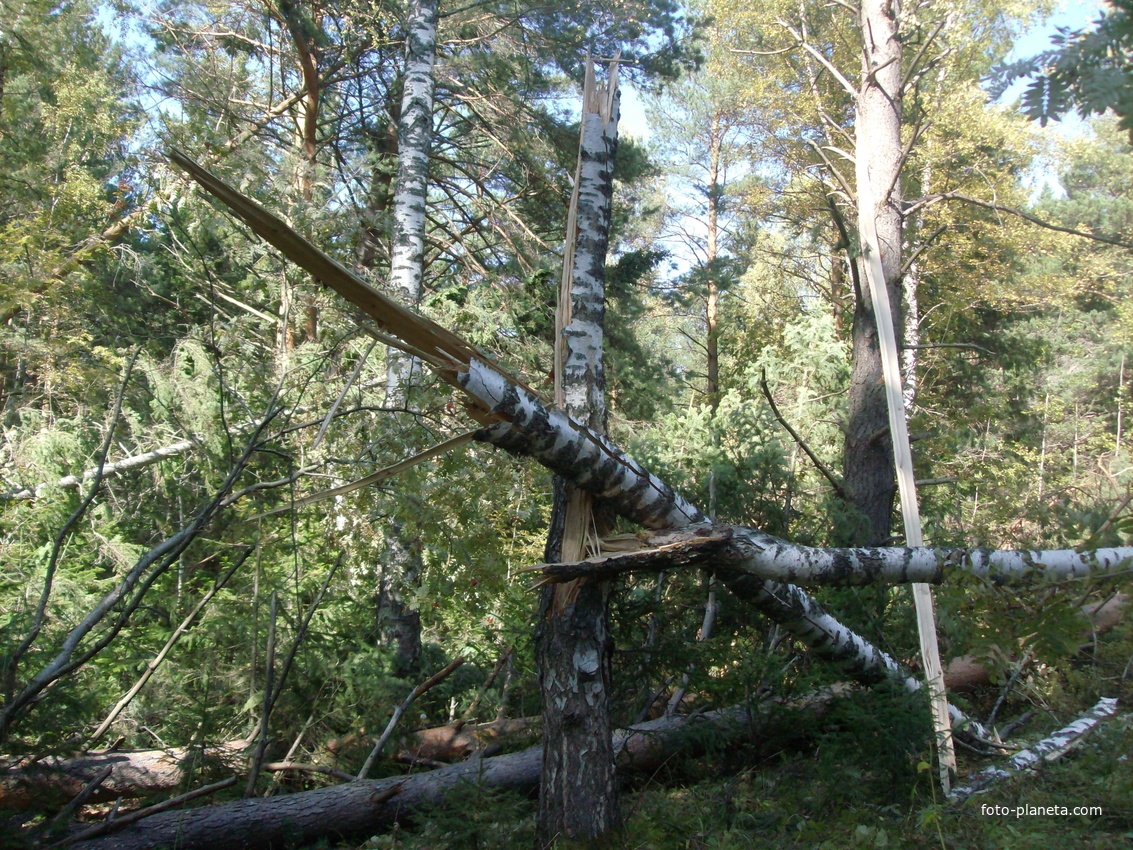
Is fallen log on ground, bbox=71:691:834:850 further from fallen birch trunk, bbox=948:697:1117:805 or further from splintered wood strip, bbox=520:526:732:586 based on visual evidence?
splintered wood strip, bbox=520:526:732:586

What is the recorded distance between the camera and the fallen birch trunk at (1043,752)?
4074mm

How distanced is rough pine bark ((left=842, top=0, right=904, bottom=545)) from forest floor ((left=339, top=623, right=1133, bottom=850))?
180 cm

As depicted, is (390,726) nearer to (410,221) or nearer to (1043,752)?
(1043,752)

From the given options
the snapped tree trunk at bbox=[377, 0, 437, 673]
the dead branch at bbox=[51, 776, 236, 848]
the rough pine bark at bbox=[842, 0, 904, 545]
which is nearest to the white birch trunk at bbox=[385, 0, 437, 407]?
the snapped tree trunk at bbox=[377, 0, 437, 673]

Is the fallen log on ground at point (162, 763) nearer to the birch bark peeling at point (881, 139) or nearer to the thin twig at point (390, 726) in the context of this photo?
the thin twig at point (390, 726)

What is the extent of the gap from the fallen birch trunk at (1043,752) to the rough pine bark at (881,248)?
166 centimetres

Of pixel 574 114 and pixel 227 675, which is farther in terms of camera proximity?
pixel 574 114

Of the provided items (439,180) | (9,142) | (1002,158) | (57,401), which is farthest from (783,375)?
(9,142)

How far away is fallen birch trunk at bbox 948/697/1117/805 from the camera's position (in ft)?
13.4

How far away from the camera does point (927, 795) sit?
409 centimetres

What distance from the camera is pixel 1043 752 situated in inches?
170

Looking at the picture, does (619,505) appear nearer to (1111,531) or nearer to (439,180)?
(1111,531)

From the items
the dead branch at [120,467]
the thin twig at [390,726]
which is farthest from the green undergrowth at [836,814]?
the dead branch at [120,467]

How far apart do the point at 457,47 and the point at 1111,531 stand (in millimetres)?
10127
